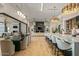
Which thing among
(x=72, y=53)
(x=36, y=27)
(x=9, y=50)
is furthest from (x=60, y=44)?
(x=36, y=27)

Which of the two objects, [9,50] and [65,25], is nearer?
[9,50]

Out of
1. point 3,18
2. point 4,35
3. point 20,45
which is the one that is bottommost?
point 20,45

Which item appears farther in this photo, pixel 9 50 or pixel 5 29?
pixel 5 29

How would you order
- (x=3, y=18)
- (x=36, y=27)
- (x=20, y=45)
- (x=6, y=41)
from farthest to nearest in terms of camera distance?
(x=36, y=27) → (x=20, y=45) → (x=3, y=18) → (x=6, y=41)

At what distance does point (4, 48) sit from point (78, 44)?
10.9 ft

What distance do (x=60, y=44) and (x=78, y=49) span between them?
887 mm

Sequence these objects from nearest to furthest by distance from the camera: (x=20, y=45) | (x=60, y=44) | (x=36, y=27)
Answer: (x=60, y=44) → (x=20, y=45) → (x=36, y=27)

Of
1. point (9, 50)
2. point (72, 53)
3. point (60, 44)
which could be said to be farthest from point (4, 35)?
point (72, 53)

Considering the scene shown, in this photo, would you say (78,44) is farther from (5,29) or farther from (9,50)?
(5,29)

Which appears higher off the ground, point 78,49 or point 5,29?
point 5,29

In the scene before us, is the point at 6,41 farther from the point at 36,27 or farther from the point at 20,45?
the point at 36,27

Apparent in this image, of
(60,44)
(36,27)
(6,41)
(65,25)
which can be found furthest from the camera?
(36,27)

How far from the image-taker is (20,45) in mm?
8758

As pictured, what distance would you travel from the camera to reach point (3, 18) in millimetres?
7027
